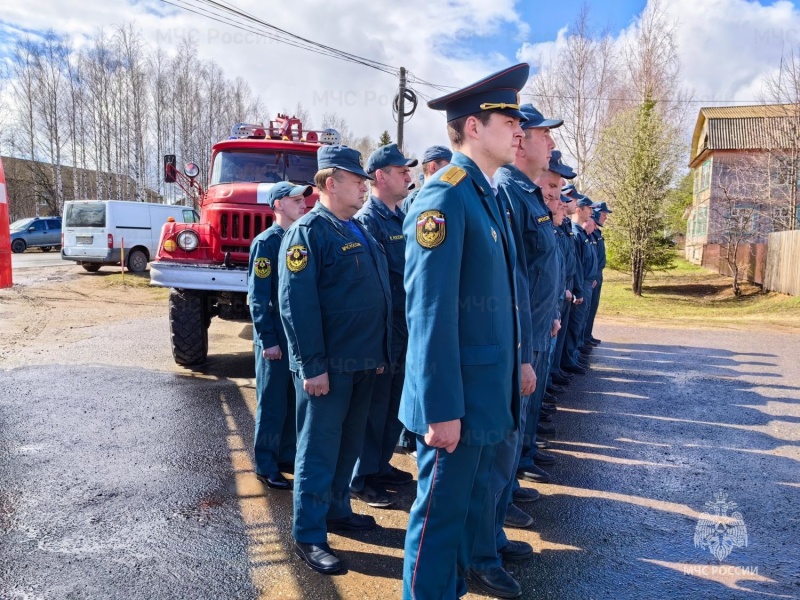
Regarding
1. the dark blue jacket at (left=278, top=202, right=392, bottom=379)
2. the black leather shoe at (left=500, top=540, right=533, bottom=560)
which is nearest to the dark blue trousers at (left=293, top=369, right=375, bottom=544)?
the dark blue jacket at (left=278, top=202, right=392, bottom=379)

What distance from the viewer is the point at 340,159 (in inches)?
128

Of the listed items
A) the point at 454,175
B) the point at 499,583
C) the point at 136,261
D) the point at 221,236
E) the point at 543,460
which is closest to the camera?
the point at 454,175

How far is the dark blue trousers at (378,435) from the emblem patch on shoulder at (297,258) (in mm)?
1005

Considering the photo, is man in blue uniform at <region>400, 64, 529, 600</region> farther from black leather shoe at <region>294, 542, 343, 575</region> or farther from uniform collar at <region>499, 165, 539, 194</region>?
uniform collar at <region>499, 165, 539, 194</region>

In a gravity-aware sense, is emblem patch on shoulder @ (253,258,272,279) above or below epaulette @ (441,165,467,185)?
below

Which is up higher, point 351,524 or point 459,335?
point 459,335

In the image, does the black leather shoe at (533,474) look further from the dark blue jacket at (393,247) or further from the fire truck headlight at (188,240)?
the fire truck headlight at (188,240)

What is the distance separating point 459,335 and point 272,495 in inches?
88.2

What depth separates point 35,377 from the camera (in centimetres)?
663

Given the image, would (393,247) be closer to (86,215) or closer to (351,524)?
(351,524)

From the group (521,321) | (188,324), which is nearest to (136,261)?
(188,324)

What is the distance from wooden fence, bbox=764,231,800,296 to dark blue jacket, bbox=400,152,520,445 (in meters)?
17.6

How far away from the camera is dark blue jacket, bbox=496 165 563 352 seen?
11.9 ft

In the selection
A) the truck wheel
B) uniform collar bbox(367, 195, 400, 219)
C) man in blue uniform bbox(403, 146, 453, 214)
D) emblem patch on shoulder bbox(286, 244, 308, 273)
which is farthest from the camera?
the truck wheel
